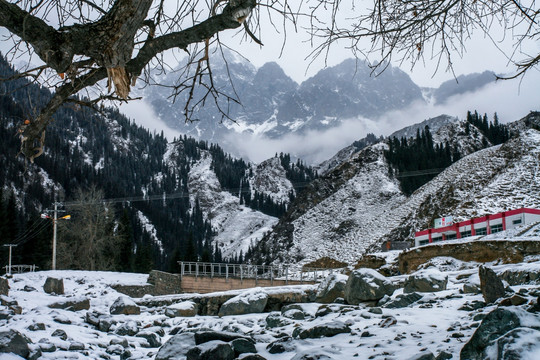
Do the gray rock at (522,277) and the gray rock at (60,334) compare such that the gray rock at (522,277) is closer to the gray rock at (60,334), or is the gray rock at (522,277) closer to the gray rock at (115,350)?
the gray rock at (115,350)

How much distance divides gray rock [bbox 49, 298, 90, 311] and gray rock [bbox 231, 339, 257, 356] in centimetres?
1143

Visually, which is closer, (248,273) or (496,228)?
(248,273)

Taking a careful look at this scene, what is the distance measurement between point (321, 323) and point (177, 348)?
2.72 metres

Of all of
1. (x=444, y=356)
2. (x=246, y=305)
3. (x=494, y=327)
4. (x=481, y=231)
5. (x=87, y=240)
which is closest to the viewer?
(x=494, y=327)

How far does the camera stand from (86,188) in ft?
356

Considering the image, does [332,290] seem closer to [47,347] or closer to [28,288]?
[47,347]

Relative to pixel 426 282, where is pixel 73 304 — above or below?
below

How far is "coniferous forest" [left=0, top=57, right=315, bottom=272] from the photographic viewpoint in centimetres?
2980

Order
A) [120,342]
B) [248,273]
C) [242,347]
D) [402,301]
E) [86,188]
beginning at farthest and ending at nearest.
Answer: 1. [86,188]
2. [248,273]
3. [402,301]
4. [120,342]
5. [242,347]

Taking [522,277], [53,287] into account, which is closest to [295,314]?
[522,277]

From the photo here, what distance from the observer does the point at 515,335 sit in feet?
11.3

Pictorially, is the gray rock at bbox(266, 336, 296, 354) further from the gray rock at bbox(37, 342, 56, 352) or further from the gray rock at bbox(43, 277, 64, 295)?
the gray rock at bbox(43, 277, 64, 295)

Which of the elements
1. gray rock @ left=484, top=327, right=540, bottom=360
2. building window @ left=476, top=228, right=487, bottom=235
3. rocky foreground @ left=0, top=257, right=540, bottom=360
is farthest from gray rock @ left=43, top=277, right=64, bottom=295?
building window @ left=476, top=228, right=487, bottom=235

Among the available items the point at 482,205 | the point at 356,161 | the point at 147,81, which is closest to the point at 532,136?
the point at 482,205
